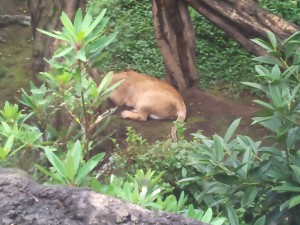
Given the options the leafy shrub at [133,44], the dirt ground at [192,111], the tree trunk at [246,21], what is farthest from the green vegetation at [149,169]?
the leafy shrub at [133,44]

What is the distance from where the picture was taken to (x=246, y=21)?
605 cm

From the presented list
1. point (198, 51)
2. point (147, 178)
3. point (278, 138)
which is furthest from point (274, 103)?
point (198, 51)

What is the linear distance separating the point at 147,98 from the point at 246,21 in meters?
1.91

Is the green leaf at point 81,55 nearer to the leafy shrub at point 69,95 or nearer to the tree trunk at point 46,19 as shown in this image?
the leafy shrub at point 69,95

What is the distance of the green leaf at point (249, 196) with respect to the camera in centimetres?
309

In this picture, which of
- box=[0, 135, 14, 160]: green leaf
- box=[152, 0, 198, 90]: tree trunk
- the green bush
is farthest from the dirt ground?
box=[0, 135, 14, 160]: green leaf

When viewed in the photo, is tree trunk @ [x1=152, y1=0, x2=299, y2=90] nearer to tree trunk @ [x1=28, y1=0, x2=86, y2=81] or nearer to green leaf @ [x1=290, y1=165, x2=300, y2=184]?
Result: tree trunk @ [x1=28, y1=0, x2=86, y2=81]

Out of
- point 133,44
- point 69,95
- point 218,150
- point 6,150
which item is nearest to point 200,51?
point 133,44

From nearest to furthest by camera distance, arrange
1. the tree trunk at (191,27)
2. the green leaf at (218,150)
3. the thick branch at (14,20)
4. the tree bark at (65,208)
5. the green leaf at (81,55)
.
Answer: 1. the tree bark at (65,208)
2. the green leaf at (81,55)
3. the green leaf at (218,150)
4. the tree trunk at (191,27)
5. the thick branch at (14,20)

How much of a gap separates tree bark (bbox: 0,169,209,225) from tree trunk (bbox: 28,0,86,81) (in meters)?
3.32

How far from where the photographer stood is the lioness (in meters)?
7.32

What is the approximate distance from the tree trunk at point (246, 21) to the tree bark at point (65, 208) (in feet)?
13.6

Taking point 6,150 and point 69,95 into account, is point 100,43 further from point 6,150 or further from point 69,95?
point 6,150

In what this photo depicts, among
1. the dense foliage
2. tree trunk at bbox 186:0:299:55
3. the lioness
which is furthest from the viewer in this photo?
the dense foliage
